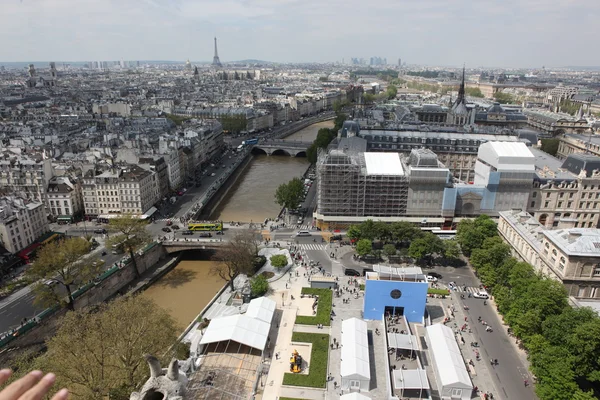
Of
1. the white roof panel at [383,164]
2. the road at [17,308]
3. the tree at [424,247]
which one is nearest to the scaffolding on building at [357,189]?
the white roof panel at [383,164]

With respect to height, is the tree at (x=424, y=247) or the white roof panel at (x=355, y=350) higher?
the tree at (x=424, y=247)

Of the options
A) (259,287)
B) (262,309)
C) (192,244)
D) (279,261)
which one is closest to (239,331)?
(262,309)

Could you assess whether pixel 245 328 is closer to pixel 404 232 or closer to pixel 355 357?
pixel 355 357

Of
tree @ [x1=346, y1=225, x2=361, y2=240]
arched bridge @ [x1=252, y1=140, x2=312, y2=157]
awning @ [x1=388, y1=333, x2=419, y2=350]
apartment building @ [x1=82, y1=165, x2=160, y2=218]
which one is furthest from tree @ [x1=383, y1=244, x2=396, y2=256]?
arched bridge @ [x1=252, y1=140, x2=312, y2=157]

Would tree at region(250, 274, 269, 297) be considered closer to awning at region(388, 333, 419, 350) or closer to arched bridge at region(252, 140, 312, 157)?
awning at region(388, 333, 419, 350)

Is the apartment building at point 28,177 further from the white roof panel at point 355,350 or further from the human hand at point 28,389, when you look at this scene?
the human hand at point 28,389

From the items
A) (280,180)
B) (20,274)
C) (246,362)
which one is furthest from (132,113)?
(246,362)
